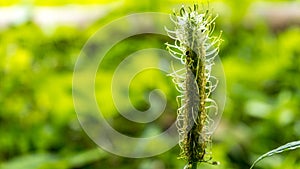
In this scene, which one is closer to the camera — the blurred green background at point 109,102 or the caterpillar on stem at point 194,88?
the caterpillar on stem at point 194,88

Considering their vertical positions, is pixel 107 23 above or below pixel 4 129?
above

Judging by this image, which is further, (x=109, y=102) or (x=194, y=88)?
(x=109, y=102)

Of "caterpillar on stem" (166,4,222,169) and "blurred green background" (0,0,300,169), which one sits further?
"blurred green background" (0,0,300,169)

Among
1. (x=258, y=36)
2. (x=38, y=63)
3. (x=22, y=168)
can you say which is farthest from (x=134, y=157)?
(x=258, y=36)

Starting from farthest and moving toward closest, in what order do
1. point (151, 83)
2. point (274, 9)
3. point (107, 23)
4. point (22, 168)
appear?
point (274, 9) < point (107, 23) < point (151, 83) < point (22, 168)

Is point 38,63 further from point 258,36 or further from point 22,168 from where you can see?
point 258,36

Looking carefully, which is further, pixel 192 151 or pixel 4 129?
pixel 4 129

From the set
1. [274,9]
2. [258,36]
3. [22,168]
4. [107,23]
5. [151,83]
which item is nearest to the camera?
[22,168]

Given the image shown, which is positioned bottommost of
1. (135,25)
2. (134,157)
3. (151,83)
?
(134,157)
